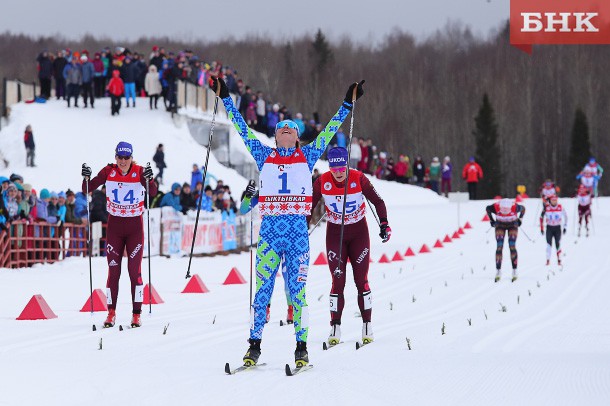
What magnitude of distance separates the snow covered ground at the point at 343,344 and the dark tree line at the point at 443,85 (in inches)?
2530

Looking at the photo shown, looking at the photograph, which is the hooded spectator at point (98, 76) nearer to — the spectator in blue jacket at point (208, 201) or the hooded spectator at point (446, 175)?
the spectator in blue jacket at point (208, 201)

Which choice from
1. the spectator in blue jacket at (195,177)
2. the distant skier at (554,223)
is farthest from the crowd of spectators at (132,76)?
the distant skier at (554,223)

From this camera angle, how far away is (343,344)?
9.48 metres

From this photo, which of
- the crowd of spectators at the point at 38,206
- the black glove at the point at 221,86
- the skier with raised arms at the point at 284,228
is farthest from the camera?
the crowd of spectators at the point at 38,206

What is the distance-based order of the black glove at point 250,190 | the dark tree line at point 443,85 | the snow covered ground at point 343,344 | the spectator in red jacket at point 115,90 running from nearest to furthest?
the snow covered ground at point 343,344
the black glove at point 250,190
the spectator in red jacket at point 115,90
the dark tree line at point 443,85

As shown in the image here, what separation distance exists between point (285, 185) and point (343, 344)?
92.0 inches

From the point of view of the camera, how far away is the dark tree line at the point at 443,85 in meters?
89.5

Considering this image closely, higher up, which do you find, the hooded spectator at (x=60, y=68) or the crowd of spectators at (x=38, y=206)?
the hooded spectator at (x=60, y=68)

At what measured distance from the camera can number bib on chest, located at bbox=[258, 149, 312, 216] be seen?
771cm

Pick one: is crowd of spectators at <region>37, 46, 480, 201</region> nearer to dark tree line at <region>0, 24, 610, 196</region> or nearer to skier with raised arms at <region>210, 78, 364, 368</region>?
skier with raised arms at <region>210, 78, 364, 368</region>

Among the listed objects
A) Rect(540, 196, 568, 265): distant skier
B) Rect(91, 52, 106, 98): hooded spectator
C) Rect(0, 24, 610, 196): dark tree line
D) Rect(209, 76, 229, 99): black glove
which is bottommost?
Rect(540, 196, 568, 265): distant skier

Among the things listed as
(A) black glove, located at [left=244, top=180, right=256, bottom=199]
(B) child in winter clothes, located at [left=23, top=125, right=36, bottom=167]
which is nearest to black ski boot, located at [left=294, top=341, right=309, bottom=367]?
(A) black glove, located at [left=244, top=180, right=256, bottom=199]

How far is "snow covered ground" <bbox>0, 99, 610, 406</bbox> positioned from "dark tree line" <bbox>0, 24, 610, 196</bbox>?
64254mm

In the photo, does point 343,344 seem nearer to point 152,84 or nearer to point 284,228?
point 284,228
